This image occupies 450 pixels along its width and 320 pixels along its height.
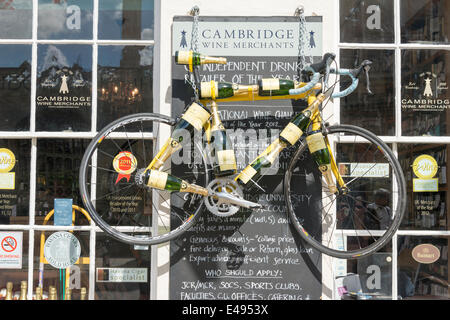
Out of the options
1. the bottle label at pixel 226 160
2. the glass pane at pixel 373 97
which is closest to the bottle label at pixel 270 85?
the bottle label at pixel 226 160

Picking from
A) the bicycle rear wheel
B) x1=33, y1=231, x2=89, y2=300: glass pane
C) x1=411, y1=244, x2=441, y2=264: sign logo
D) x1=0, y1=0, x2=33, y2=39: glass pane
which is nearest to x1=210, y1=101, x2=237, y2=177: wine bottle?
the bicycle rear wheel

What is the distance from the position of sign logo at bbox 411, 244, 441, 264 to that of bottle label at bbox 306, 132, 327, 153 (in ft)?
3.99

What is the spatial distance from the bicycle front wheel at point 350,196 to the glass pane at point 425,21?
38.4 inches

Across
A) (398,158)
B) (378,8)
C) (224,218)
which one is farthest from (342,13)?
(224,218)

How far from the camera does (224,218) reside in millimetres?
3945

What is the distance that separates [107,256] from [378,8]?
300 centimetres

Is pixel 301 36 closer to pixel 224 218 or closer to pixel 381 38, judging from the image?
pixel 381 38

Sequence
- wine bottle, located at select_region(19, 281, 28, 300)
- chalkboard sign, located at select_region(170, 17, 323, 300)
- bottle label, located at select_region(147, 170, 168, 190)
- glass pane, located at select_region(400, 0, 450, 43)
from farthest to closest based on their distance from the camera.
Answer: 1. glass pane, located at select_region(400, 0, 450, 43)
2. wine bottle, located at select_region(19, 281, 28, 300)
3. chalkboard sign, located at select_region(170, 17, 323, 300)
4. bottle label, located at select_region(147, 170, 168, 190)

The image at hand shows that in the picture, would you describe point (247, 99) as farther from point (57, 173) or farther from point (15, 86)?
point (15, 86)

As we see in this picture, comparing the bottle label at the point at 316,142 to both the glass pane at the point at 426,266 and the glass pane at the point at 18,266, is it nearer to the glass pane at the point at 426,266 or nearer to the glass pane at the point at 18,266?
the glass pane at the point at 426,266

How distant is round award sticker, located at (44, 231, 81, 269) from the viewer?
4043 millimetres

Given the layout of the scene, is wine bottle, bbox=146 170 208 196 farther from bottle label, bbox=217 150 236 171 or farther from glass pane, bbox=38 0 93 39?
glass pane, bbox=38 0 93 39

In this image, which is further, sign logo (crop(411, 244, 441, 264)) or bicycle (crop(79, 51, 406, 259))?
sign logo (crop(411, 244, 441, 264))

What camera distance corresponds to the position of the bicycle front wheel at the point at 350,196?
395 centimetres
